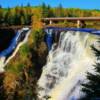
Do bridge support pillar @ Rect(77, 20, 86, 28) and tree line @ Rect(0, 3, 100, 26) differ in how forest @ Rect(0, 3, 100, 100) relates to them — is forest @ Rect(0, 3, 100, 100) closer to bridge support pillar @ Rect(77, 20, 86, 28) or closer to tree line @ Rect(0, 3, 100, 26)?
tree line @ Rect(0, 3, 100, 26)

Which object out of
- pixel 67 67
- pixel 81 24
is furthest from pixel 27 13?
pixel 67 67

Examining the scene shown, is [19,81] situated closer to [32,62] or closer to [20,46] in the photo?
[32,62]

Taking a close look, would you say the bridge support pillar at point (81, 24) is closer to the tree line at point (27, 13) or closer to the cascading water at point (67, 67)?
the tree line at point (27, 13)

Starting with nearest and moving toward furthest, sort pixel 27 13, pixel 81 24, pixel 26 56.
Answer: pixel 26 56 → pixel 81 24 → pixel 27 13

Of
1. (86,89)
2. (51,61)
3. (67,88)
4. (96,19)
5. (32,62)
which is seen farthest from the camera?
(96,19)

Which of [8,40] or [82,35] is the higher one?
[82,35]

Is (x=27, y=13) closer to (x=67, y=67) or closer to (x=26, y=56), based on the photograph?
(x=26, y=56)

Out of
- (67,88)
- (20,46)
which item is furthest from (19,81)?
(20,46)

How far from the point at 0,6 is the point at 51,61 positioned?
46.3 metres

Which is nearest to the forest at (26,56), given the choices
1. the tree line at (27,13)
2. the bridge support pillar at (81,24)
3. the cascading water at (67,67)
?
the tree line at (27,13)

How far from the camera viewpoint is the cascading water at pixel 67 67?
35344mm

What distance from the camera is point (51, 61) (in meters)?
42.9

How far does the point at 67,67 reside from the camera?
1553 inches

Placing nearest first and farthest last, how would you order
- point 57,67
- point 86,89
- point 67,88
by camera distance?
point 86,89
point 67,88
point 57,67
